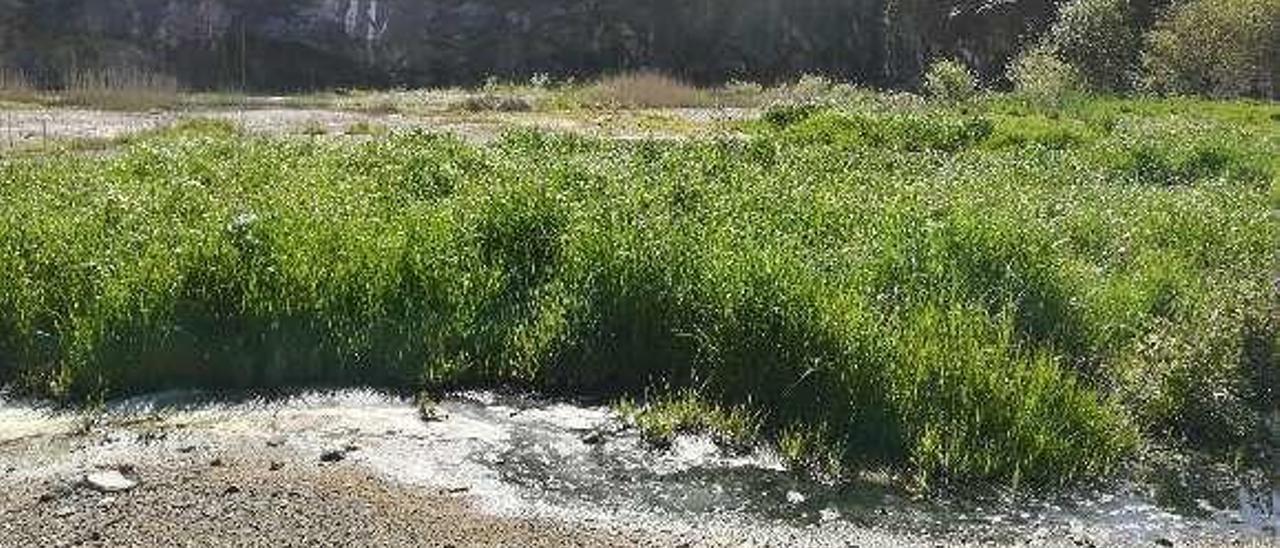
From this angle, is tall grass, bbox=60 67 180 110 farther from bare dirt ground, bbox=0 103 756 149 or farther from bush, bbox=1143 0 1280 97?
bush, bbox=1143 0 1280 97

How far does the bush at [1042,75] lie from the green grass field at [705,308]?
25.7 metres

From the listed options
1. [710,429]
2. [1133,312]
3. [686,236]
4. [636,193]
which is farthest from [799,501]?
[636,193]

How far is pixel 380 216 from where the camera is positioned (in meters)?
13.4

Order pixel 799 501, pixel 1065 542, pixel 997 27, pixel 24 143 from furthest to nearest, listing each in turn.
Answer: pixel 997 27 < pixel 24 143 < pixel 799 501 < pixel 1065 542

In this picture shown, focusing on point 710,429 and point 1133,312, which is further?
point 1133,312

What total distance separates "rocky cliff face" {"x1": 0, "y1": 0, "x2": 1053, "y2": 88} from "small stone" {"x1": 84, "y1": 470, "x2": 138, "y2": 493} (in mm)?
50452

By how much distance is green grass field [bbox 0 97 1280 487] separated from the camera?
33.2 ft

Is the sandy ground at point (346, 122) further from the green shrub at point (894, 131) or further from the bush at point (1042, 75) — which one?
the bush at point (1042, 75)

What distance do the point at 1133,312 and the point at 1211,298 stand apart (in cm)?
64

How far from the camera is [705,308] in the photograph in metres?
11.1

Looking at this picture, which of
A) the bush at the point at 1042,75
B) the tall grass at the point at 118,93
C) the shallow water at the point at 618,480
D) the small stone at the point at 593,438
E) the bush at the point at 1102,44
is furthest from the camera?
the bush at the point at 1102,44

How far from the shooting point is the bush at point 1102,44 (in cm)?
4862

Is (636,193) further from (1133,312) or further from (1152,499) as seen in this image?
(1152,499)

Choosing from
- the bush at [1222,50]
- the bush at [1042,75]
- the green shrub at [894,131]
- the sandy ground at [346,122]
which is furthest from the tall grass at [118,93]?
the bush at [1222,50]
